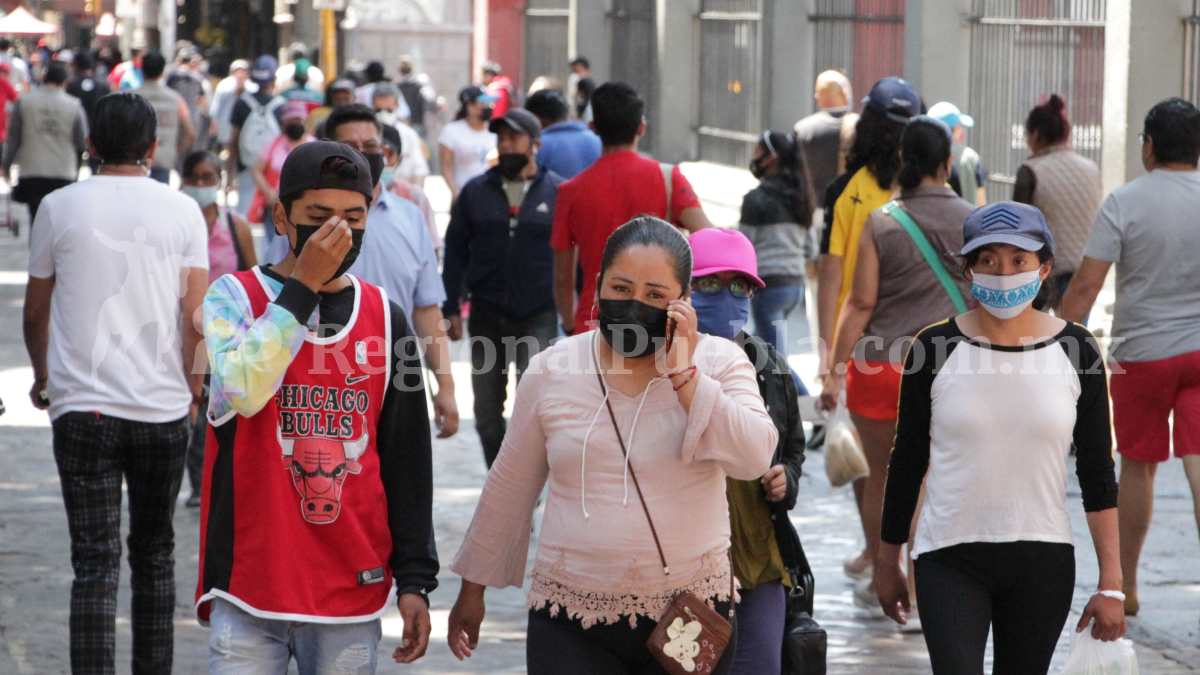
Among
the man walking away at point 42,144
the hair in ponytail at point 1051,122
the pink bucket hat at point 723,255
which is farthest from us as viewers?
the man walking away at point 42,144

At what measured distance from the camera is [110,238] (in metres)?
6.17

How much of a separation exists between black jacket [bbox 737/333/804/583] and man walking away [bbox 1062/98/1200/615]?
250 cm

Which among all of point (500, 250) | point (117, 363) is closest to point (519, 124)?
point (500, 250)

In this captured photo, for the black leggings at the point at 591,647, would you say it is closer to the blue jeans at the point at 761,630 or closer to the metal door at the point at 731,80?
the blue jeans at the point at 761,630

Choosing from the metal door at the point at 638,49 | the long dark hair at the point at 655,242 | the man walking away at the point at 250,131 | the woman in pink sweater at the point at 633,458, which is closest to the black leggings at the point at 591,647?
the woman in pink sweater at the point at 633,458

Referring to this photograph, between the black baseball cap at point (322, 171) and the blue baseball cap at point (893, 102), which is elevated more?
the blue baseball cap at point (893, 102)

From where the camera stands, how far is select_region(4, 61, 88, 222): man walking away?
17766mm

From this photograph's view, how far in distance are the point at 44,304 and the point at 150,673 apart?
118 cm

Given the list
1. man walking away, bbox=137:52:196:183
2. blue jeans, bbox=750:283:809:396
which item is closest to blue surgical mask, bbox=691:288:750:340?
blue jeans, bbox=750:283:809:396

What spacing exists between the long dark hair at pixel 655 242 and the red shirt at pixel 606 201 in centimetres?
423

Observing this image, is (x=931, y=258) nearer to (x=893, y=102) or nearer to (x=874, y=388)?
(x=874, y=388)

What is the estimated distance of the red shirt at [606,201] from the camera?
8781 millimetres

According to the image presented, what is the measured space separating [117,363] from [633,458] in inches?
91.2

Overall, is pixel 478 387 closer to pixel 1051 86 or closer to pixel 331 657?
pixel 331 657
